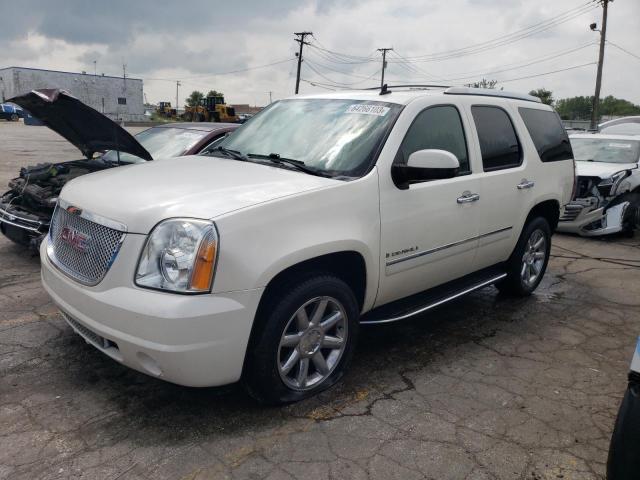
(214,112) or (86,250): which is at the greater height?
(214,112)

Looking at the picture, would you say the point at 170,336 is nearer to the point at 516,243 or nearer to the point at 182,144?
the point at 516,243

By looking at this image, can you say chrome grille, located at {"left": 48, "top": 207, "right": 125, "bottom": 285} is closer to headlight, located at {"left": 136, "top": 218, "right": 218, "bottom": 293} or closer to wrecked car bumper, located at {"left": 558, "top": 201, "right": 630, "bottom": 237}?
headlight, located at {"left": 136, "top": 218, "right": 218, "bottom": 293}

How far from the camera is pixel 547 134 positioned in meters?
5.20

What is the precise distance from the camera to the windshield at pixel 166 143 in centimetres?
636

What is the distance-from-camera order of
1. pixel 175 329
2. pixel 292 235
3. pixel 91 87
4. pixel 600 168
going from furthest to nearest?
pixel 91 87 < pixel 600 168 < pixel 292 235 < pixel 175 329

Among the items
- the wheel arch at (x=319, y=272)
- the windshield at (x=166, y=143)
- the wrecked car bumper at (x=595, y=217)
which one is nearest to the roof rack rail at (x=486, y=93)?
the wheel arch at (x=319, y=272)

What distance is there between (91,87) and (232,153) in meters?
83.2

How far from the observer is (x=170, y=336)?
2.59 m

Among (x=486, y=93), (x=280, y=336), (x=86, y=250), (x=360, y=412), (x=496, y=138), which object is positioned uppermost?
(x=486, y=93)

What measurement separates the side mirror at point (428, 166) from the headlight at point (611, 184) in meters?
5.92

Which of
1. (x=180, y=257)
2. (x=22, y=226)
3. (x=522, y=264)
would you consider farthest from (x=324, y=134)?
(x=22, y=226)

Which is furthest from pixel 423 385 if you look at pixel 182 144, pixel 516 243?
pixel 182 144

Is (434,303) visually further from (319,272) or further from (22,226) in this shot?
(22,226)

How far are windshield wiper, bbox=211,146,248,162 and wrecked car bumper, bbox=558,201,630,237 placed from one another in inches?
235
